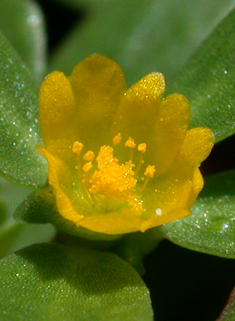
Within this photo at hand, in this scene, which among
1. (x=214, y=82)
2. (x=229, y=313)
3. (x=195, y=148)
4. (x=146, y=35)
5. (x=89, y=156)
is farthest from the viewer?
(x=146, y=35)

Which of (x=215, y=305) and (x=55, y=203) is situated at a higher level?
(x=55, y=203)

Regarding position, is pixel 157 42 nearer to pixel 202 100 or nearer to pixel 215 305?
pixel 202 100

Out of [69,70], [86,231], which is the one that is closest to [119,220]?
[86,231]

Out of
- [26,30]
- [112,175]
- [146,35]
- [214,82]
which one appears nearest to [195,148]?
[112,175]

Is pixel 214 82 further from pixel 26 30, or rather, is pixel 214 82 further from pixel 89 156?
pixel 26 30

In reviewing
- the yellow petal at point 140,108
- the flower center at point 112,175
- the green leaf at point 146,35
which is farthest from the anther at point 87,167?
the green leaf at point 146,35
